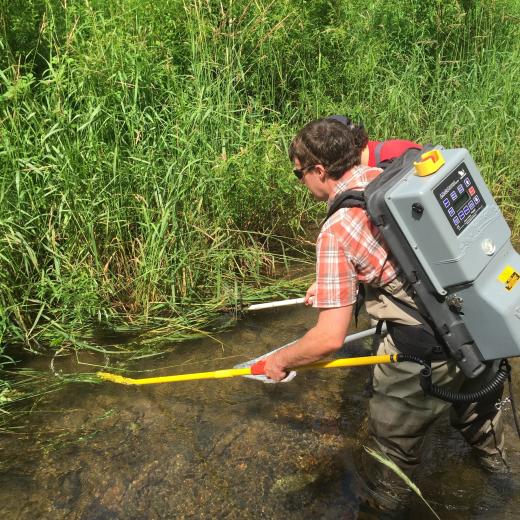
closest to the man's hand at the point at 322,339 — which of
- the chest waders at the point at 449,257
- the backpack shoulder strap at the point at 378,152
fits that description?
the chest waders at the point at 449,257

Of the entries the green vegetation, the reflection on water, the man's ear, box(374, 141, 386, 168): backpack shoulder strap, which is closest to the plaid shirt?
the man's ear

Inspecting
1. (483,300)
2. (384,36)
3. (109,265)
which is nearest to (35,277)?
(109,265)

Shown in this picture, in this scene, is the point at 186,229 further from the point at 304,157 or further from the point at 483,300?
the point at 483,300

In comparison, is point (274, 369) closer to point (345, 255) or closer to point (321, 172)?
point (345, 255)

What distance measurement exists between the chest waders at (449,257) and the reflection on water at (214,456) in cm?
93

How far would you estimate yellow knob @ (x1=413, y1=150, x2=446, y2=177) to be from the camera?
213cm

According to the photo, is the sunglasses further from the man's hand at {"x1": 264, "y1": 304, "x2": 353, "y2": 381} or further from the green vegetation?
the green vegetation

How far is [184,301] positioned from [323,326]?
83.8 inches

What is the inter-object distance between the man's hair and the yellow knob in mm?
291

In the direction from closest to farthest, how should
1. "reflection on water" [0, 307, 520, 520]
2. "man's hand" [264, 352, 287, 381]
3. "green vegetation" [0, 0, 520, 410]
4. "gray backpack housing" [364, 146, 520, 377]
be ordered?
"gray backpack housing" [364, 146, 520, 377] → "man's hand" [264, 352, 287, 381] → "reflection on water" [0, 307, 520, 520] → "green vegetation" [0, 0, 520, 410]

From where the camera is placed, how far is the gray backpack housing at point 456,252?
210 centimetres

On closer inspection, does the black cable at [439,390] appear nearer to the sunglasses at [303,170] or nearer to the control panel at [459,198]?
the control panel at [459,198]

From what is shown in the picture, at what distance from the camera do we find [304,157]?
2.41 meters

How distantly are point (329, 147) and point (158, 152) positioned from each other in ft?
7.28
